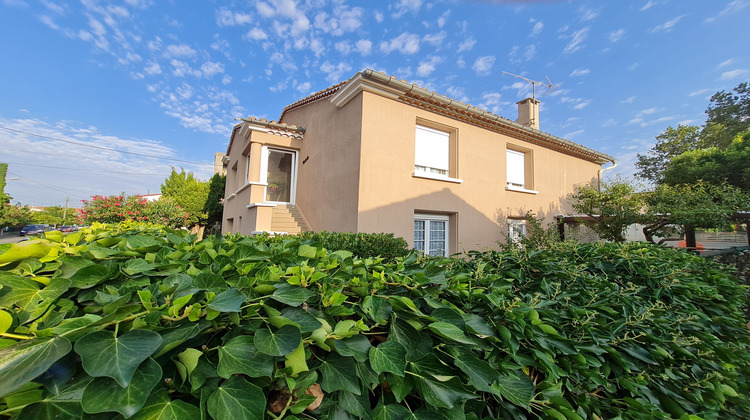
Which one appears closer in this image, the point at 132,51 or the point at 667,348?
the point at 667,348

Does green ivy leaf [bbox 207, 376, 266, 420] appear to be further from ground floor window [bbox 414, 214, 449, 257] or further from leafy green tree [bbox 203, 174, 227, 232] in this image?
leafy green tree [bbox 203, 174, 227, 232]

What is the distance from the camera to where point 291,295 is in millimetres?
897

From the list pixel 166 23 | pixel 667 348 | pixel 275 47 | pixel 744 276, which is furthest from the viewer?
pixel 275 47

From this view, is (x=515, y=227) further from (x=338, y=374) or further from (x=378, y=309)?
(x=338, y=374)

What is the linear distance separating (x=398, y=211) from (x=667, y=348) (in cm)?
633

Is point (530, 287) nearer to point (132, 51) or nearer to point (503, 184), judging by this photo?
point (503, 184)

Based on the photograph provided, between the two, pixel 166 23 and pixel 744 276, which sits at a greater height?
pixel 166 23

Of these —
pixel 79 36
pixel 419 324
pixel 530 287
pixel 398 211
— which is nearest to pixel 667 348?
pixel 530 287

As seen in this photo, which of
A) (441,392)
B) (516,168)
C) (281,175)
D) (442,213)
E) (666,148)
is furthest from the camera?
(666,148)

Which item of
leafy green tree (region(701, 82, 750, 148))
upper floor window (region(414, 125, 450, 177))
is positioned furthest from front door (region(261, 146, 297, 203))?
leafy green tree (region(701, 82, 750, 148))

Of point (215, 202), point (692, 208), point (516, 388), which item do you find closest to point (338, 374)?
point (516, 388)

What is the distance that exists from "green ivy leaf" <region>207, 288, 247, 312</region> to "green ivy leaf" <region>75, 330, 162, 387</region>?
0.46 feet

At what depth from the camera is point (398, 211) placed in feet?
25.9

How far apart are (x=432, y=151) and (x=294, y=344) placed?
8.79 m
